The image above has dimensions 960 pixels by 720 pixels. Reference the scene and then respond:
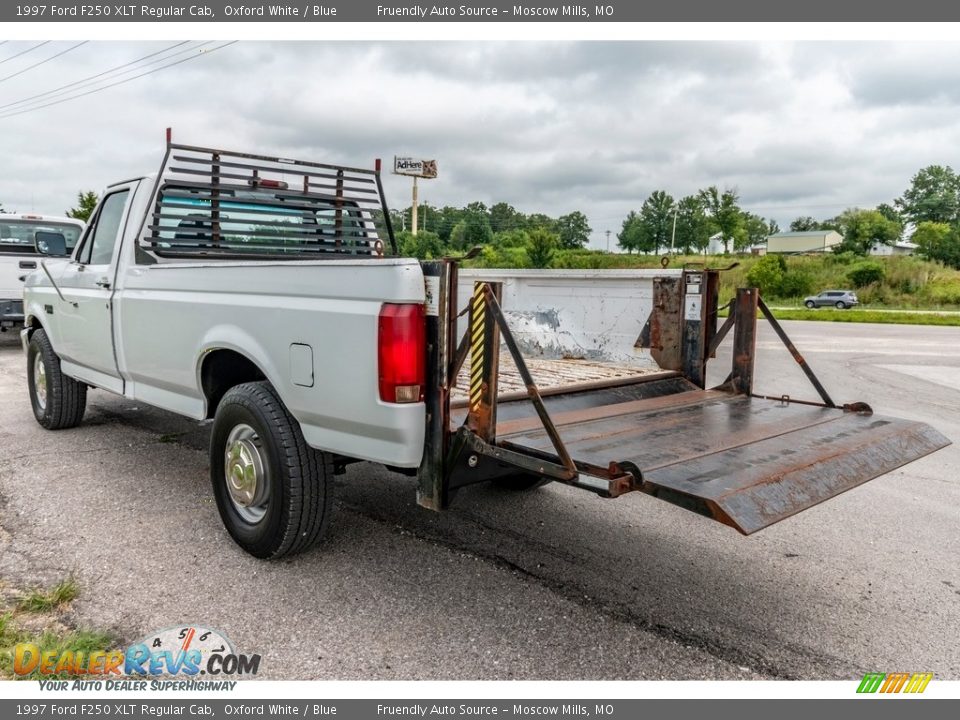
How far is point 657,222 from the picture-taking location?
83.6 metres

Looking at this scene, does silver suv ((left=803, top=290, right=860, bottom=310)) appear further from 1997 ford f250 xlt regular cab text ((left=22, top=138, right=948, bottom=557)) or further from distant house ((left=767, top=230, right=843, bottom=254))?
distant house ((left=767, top=230, right=843, bottom=254))

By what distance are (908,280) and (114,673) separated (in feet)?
184

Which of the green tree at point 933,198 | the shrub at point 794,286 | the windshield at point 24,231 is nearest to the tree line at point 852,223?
the green tree at point 933,198

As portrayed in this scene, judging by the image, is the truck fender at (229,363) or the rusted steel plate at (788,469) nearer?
the rusted steel plate at (788,469)

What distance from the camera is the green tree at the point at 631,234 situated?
3364 inches

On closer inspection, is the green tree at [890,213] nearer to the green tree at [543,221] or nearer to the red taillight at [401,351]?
the green tree at [543,221]

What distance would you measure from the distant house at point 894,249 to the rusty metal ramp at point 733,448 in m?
82.5

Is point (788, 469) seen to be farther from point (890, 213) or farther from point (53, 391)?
point (890, 213)

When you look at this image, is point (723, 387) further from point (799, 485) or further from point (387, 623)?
point (387, 623)

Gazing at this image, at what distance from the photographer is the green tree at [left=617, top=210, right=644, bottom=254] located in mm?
85438

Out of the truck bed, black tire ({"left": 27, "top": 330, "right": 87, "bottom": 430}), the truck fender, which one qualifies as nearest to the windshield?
black tire ({"left": 27, "top": 330, "right": 87, "bottom": 430})

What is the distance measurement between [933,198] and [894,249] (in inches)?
339

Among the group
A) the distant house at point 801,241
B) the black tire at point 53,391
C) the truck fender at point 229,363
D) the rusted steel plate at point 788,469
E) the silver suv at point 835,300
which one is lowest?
the silver suv at point 835,300

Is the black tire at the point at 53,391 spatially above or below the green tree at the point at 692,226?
below
